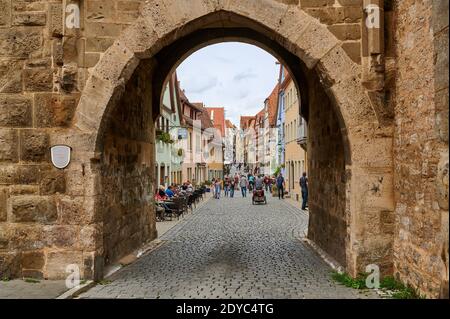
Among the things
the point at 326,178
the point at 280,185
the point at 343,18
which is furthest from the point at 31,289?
the point at 280,185

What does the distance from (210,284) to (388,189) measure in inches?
100

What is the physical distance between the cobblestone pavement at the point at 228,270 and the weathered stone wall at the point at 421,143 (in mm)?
766

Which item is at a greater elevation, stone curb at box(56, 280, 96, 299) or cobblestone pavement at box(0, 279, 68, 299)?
cobblestone pavement at box(0, 279, 68, 299)

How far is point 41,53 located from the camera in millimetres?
6254

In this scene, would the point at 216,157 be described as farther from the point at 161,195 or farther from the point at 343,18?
the point at 343,18

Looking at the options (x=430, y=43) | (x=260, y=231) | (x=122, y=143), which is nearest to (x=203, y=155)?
(x=260, y=231)

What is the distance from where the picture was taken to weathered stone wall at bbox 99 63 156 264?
725 centimetres

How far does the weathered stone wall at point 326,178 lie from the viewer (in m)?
7.36

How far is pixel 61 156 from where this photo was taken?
6160mm

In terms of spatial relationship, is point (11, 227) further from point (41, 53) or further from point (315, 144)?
point (315, 144)

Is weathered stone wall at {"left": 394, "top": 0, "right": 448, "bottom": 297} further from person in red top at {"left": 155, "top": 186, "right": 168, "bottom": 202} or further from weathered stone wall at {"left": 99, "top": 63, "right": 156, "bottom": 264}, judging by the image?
person in red top at {"left": 155, "top": 186, "right": 168, "bottom": 202}

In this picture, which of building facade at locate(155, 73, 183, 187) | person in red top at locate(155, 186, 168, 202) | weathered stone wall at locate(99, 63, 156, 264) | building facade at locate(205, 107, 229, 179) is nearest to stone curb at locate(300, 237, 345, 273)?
weathered stone wall at locate(99, 63, 156, 264)

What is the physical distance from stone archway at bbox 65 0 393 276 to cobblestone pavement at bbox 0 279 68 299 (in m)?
0.58

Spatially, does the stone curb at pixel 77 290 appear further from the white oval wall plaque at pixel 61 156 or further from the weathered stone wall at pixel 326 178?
the weathered stone wall at pixel 326 178
